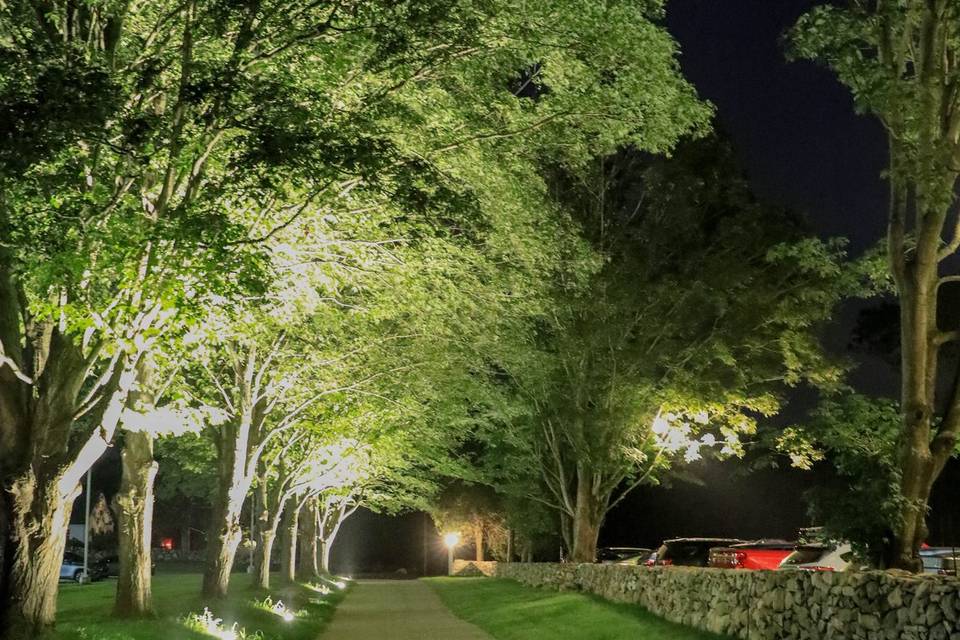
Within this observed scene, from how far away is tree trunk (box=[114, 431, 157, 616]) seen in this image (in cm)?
1919

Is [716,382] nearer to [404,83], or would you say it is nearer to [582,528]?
[582,528]

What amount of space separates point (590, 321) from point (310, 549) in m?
26.9

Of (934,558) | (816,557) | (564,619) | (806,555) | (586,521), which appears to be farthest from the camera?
(586,521)

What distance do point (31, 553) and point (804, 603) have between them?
8.90m

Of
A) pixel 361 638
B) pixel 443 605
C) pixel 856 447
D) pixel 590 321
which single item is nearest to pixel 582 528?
pixel 443 605

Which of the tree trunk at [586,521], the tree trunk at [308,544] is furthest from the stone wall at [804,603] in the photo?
the tree trunk at [308,544]

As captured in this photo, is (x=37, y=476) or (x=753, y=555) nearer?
(x=37, y=476)

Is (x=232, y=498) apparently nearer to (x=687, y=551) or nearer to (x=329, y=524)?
(x=687, y=551)

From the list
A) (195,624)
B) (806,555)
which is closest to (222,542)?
(195,624)

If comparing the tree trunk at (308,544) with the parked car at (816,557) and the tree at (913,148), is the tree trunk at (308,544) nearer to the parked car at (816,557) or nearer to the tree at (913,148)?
the parked car at (816,557)

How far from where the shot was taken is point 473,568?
220ft

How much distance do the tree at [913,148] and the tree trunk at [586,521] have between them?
17.7 metres

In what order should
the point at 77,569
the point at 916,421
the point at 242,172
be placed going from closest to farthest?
1. the point at 242,172
2. the point at 916,421
3. the point at 77,569

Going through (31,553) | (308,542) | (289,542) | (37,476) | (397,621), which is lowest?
(397,621)
